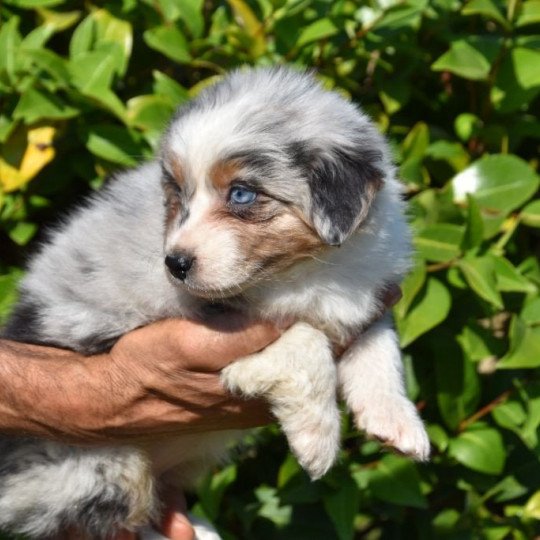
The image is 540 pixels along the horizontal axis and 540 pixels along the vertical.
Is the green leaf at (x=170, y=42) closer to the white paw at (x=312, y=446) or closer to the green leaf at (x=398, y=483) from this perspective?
the white paw at (x=312, y=446)

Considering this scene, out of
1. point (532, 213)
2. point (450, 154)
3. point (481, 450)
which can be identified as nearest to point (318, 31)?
point (450, 154)

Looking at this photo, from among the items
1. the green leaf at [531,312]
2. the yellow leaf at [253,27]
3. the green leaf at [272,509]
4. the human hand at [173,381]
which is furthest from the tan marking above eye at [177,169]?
the green leaf at [272,509]

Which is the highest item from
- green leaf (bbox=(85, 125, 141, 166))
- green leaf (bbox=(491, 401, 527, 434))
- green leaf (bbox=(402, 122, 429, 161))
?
green leaf (bbox=(85, 125, 141, 166))

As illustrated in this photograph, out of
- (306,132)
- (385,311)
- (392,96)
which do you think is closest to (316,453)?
(385,311)

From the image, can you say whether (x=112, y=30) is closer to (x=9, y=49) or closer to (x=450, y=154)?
(x=9, y=49)

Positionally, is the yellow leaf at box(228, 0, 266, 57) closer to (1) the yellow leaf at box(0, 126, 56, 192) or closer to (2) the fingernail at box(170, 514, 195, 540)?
(1) the yellow leaf at box(0, 126, 56, 192)

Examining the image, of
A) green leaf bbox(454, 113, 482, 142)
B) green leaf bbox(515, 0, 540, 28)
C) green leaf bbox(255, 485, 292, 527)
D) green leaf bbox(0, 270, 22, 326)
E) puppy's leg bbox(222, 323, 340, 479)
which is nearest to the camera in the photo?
puppy's leg bbox(222, 323, 340, 479)

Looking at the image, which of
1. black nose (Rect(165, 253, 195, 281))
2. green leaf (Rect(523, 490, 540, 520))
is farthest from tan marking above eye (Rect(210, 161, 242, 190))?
green leaf (Rect(523, 490, 540, 520))
